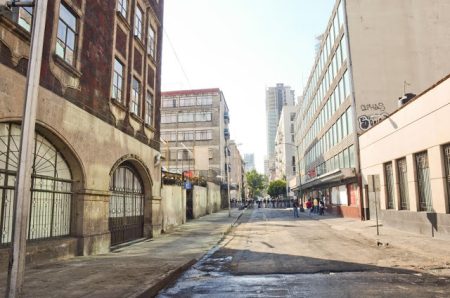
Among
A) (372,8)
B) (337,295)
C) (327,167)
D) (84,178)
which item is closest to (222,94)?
(327,167)

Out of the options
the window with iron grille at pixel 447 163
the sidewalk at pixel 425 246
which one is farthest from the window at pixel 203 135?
the window with iron grille at pixel 447 163

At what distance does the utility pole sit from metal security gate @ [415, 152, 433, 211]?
1543cm

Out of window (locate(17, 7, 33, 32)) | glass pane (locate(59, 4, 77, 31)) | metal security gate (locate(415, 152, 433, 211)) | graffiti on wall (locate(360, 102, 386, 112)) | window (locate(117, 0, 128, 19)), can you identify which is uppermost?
window (locate(117, 0, 128, 19))

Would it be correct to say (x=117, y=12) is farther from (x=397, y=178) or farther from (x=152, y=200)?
(x=397, y=178)

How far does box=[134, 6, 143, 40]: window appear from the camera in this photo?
18031mm

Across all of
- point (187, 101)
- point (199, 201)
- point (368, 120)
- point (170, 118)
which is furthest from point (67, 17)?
point (187, 101)

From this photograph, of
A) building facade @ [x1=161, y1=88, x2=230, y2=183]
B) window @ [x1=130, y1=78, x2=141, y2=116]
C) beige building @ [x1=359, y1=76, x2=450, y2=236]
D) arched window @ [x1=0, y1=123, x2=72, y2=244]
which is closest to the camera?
arched window @ [x1=0, y1=123, x2=72, y2=244]

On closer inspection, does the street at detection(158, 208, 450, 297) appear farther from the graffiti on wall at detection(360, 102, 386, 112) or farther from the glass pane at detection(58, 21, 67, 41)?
the graffiti on wall at detection(360, 102, 386, 112)

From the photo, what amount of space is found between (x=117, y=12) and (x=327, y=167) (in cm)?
3012

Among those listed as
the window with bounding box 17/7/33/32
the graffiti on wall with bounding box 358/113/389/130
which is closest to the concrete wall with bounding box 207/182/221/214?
the graffiti on wall with bounding box 358/113/389/130

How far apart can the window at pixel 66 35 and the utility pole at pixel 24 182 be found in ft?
21.4

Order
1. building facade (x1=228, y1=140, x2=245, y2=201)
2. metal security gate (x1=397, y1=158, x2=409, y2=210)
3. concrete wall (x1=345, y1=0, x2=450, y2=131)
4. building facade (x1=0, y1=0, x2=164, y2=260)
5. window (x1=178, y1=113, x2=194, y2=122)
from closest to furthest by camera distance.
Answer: building facade (x1=0, y1=0, x2=164, y2=260) → metal security gate (x1=397, y1=158, x2=409, y2=210) → concrete wall (x1=345, y1=0, x2=450, y2=131) → window (x1=178, y1=113, x2=194, y2=122) → building facade (x1=228, y1=140, x2=245, y2=201)

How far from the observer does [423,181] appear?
16953 millimetres

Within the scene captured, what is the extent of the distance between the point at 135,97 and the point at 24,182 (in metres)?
13.3
